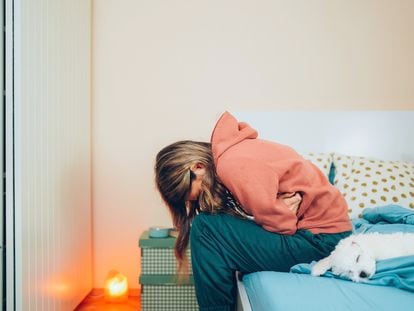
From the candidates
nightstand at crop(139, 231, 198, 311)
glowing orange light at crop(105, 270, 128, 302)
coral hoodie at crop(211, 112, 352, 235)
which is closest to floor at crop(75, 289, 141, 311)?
glowing orange light at crop(105, 270, 128, 302)

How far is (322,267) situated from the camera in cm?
115

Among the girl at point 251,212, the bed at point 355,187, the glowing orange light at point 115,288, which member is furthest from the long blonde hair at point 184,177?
the glowing orange light at point 115,288

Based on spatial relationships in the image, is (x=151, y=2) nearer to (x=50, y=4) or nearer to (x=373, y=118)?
(x=50, y=4)

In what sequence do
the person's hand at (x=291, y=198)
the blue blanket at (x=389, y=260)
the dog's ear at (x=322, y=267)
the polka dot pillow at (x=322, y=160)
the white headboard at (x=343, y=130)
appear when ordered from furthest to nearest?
the white headboard at (x=343, y=130)
the polka dot pillow at (x=322, y=160)
the person's hand at (x=291, y=198)
the dog's ear at (x=322, y=267)
the blue blanket at (x=389, y=260)

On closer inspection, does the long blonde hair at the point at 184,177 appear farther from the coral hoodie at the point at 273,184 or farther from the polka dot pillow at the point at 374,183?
the polka dot pillow at the point at 374,183

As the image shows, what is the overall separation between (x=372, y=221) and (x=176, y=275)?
3.24ft

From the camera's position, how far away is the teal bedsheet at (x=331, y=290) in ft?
2.94

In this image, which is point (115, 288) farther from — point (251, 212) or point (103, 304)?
point (251, 212)

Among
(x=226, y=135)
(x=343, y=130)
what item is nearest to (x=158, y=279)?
(x=226, y=135)

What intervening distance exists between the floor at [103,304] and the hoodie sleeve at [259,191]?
126 centimetres

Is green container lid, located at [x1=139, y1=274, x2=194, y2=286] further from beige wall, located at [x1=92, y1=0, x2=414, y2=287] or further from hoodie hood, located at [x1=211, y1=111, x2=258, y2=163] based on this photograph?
hoodie hood, located at [x1=211, y1=111, x2=258, y2=163]

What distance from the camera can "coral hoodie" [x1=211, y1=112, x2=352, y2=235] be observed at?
1.17 metres

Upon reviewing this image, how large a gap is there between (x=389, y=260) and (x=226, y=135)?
66 centimetres

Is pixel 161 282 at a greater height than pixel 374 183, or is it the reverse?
pixel 374 183
